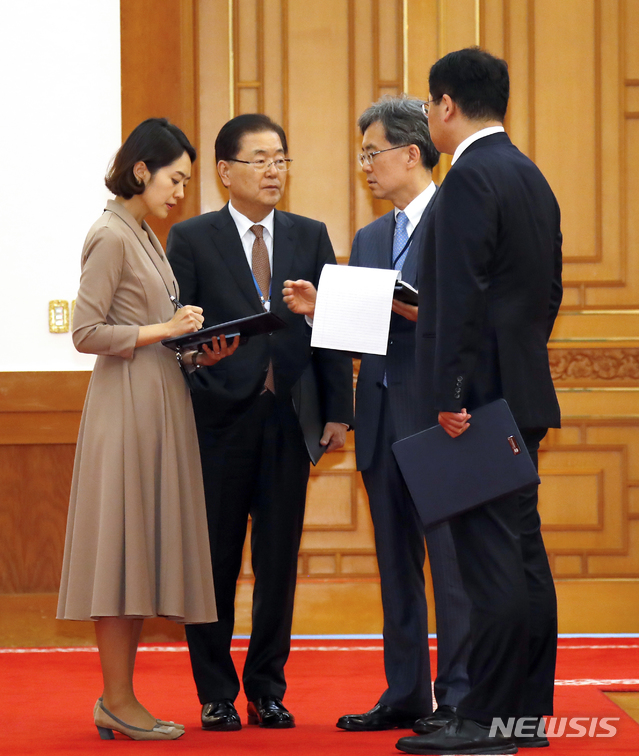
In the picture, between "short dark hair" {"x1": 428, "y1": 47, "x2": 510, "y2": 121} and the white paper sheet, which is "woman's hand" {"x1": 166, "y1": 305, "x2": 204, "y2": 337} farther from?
"short dark hair" {"x1": 428, "y1": 47, "x2": 510, "y2": 121}

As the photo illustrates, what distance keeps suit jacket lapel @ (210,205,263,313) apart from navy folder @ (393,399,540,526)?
0.75 metres

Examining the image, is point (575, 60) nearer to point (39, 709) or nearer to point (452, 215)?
point (452, 215)

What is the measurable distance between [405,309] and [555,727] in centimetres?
115

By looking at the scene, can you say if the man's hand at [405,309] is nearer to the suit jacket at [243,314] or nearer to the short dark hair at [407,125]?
the suit jacket at [243,314]

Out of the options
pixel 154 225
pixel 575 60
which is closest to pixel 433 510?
pixel 154 225

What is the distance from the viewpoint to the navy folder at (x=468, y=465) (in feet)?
6.91

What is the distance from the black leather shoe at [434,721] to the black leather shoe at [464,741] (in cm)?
23

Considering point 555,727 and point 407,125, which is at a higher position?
point 407,125

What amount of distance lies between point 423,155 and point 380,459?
88 cm

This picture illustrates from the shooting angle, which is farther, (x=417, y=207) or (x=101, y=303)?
(x=417, y=207)

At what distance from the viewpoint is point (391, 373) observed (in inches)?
104

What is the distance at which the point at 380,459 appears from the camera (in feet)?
8.71

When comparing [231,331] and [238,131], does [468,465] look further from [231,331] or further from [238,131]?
[238,131]

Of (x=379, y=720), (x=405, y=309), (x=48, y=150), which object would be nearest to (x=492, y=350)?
(x=405, y=309)
